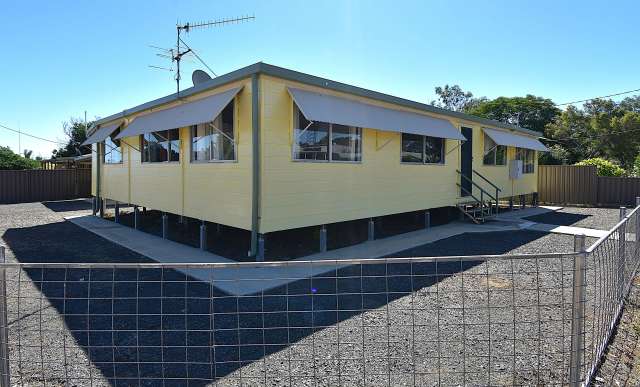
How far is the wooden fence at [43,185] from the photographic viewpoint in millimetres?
17797

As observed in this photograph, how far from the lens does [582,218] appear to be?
1229cm

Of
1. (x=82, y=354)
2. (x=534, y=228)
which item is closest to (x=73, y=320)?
(x=82, y=354)

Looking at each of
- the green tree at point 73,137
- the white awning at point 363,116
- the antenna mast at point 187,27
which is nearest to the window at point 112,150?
the antenna mast at point 187,27

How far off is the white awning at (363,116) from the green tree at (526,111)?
33.8 metres

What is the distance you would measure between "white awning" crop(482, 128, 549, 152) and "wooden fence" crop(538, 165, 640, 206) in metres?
2.86

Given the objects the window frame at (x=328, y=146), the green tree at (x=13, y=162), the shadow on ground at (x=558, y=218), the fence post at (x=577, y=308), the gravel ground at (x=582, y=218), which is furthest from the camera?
the green tree at (x=13, y=162)

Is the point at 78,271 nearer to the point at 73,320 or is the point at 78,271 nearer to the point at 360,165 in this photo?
the point at 73,320

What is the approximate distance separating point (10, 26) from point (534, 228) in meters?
17.1

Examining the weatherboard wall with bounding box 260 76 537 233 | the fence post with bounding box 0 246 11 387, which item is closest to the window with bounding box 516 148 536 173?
the weatherboard wall with bounding box 260 76 537 233

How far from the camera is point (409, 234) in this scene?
9.18 metres

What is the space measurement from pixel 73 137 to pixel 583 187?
40.6 metres

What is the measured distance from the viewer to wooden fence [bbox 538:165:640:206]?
16219mm

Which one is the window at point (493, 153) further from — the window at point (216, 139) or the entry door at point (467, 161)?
the window at point (216, 139)

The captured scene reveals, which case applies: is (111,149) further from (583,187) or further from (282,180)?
(583,187)
